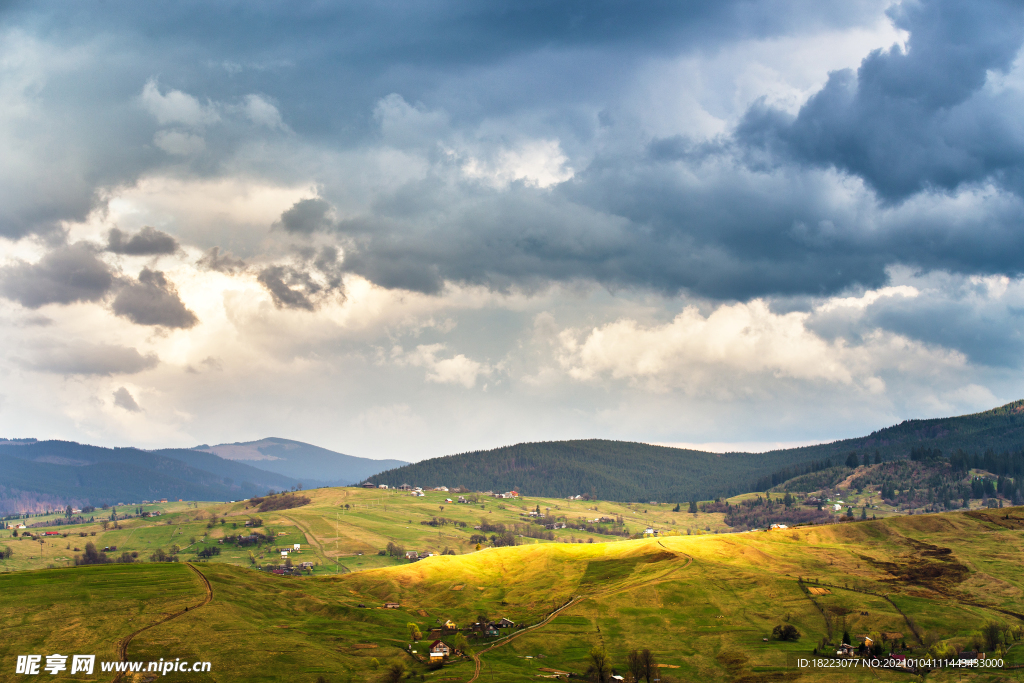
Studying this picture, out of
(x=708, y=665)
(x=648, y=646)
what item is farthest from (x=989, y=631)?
(x=648, y=646)

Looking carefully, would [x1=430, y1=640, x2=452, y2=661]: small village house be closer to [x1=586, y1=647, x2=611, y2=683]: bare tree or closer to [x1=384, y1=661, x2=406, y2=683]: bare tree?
[x1=384, y1=661, x2=406, y2=683]: bare tree

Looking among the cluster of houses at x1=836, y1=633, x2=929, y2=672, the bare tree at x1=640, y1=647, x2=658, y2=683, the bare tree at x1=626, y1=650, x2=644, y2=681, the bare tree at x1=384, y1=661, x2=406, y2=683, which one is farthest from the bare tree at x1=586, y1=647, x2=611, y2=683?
the cluster of houses at x1=836, y1=633, x2=929, y2=672

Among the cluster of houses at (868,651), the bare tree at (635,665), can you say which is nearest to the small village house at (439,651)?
the bare tree at (635,665)

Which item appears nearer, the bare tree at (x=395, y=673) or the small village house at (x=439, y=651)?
the bare tree at (x=395, y=673)

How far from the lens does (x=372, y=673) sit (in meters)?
162

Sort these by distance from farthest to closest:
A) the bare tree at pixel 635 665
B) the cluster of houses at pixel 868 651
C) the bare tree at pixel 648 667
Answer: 1. the bare tree at pixel 635 665
2. the cluster of houses at pixel 868 651
3. the bare tree at pixel 648 667

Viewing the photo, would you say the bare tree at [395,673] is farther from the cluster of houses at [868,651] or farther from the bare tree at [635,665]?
the cluster of houses at [868,651]

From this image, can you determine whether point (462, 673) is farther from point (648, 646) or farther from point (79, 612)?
point (79, 612)

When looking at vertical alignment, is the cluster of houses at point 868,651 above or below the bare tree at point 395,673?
below

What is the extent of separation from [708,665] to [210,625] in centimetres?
13270

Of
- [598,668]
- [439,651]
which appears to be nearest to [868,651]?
[598,668]

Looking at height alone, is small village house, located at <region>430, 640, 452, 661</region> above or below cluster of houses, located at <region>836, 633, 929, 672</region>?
above

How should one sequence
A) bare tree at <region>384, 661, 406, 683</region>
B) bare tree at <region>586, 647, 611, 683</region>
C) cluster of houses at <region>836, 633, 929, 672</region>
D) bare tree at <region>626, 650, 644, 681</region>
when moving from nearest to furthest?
bare tree at <region>384, 661, 406, 683</region>, bare tree at <region>586, 647, 611, 683</region>, cluster of houses at <region>836, 633, 929, 672</region>, bare tree at <region>626, 650, 644, 681</region>

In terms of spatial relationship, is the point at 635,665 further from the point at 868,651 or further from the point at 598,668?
the point at 868,651
